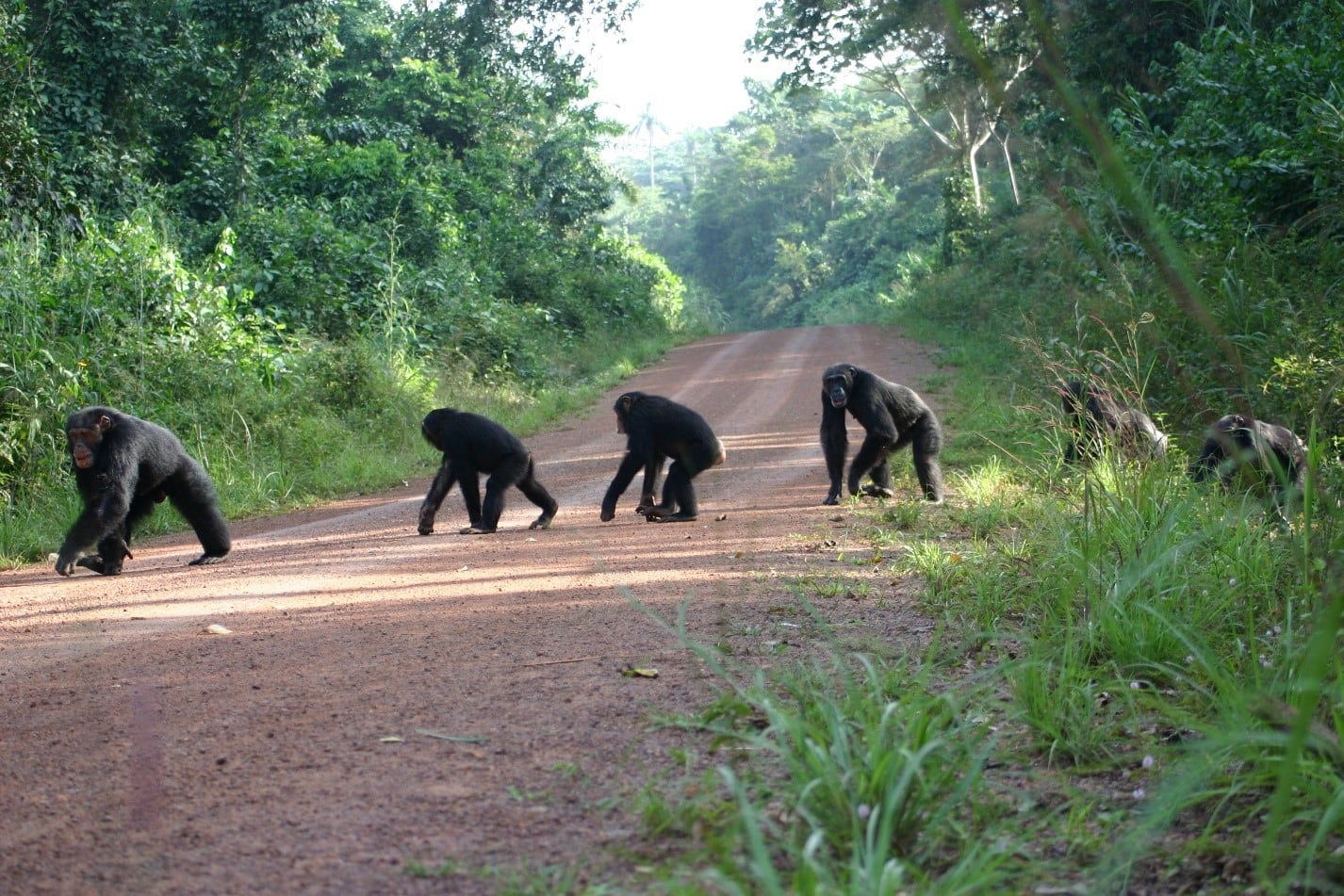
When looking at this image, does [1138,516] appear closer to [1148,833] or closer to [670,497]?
[1148,833]

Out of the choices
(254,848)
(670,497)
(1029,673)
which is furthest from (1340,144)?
(254,848)

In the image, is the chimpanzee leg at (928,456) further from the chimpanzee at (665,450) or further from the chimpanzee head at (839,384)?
the chimpanzee at (665,450)

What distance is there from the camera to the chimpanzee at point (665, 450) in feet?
32.4

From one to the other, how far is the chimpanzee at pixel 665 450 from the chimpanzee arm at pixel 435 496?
1.30 metres

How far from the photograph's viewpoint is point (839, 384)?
1042 cm

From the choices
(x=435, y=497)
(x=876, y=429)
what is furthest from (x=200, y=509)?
(x=876, y=429)

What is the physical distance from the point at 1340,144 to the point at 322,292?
1379 cm

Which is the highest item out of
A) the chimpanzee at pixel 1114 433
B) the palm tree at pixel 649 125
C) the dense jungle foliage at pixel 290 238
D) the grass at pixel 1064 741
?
the palm tree at pixel 649 125

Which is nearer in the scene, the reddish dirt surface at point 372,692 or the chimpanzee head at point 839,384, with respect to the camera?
the reddish dirt surface at point 372,692

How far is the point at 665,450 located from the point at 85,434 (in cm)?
445

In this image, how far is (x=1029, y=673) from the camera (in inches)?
156

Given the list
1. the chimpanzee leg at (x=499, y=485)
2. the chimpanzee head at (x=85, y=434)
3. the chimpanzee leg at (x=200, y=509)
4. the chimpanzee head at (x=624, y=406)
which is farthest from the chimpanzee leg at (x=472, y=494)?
the chimpanzee head at (x=85, y=434)

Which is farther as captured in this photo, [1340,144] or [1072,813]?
[1340,144]

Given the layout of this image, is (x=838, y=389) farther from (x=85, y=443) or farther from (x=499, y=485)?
(x=85, y=443)
